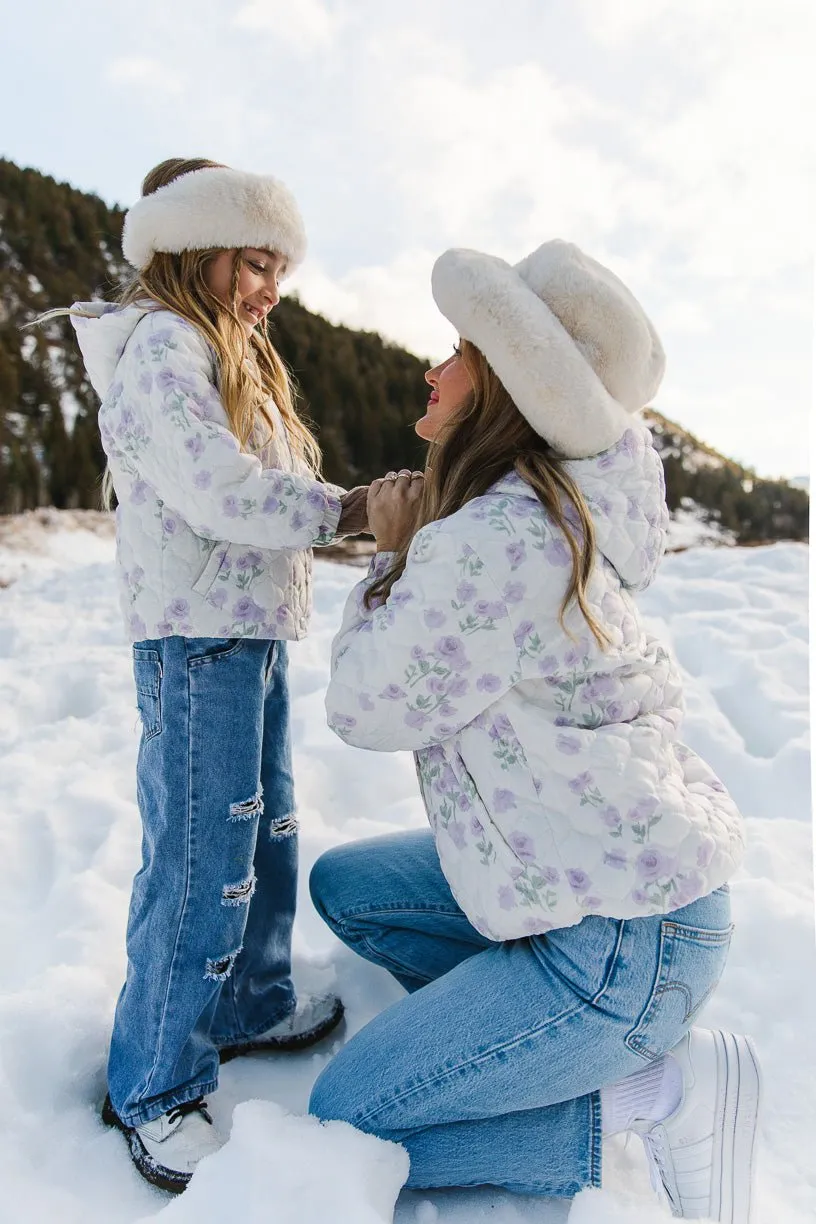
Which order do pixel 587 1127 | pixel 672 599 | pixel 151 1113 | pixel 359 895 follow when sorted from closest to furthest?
1. pixel 587 1127
2. pixel 151 1113
3. pixel 359 895
4. pixel 672 599

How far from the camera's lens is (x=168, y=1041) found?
5.33ft

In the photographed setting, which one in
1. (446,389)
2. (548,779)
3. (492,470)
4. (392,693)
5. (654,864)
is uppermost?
(446,389)

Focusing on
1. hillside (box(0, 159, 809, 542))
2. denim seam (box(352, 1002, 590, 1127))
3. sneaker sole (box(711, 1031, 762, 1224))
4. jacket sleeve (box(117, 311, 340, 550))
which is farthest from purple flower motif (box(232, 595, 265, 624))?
hillside (box(0, 159, 809, 542))

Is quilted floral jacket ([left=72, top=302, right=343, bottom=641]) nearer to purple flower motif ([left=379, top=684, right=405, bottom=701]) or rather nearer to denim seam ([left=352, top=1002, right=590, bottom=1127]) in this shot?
purple flower motif ([left=379, top=684, right=405, bottom=701])

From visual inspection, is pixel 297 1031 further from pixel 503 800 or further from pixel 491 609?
pixel 491 609

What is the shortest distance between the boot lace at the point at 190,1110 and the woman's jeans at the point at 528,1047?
0.27m

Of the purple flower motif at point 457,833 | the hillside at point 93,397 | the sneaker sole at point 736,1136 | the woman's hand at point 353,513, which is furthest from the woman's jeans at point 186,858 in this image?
the hillside at point 93,397

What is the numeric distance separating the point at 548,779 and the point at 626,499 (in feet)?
1.46

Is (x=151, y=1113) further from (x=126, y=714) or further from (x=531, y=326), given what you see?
(x=126, y=714)

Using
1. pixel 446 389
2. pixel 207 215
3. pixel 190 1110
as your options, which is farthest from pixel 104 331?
pixel 190 1110

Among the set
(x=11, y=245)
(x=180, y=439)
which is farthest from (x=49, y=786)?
(x=11, y=245)

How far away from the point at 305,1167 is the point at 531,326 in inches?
49.3

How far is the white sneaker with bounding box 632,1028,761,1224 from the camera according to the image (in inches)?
57.3

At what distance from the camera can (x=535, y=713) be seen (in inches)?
55.1
